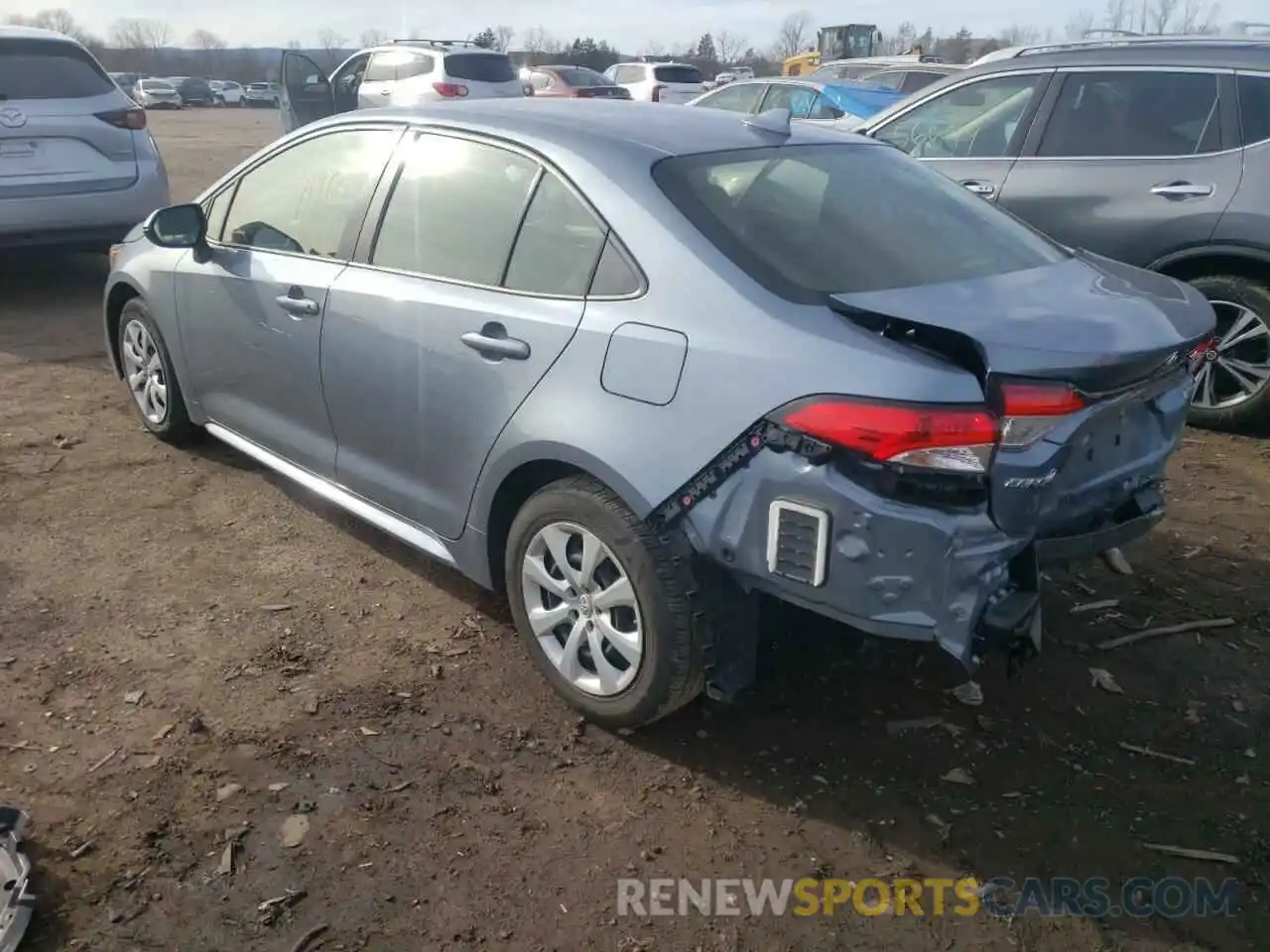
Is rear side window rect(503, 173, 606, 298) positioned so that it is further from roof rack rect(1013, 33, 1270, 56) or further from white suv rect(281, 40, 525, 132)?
white suv rect(281, 40, 525, 132)

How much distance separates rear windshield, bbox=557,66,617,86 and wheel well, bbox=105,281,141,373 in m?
18.1

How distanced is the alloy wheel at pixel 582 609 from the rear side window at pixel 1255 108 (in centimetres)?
419

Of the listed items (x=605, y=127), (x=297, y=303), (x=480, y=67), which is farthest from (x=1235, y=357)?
(x=480, y=67)

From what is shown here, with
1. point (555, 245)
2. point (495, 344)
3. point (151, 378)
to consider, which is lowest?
point (151, 378)

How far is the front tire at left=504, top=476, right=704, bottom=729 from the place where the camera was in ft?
9.26

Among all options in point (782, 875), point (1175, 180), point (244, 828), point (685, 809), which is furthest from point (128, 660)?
point (1175, 180)

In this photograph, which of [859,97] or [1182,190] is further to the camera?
[859,97]

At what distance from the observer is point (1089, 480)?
2.78 m

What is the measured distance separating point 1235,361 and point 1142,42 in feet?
5.90

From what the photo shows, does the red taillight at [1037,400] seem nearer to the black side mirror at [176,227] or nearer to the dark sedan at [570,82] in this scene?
the black side mirror at [176,227]

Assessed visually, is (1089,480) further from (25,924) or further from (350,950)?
(25,924)

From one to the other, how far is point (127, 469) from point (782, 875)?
3681 millimetres

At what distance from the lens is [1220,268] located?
5.39 metres

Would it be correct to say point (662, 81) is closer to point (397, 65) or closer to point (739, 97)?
point (397, 65)
